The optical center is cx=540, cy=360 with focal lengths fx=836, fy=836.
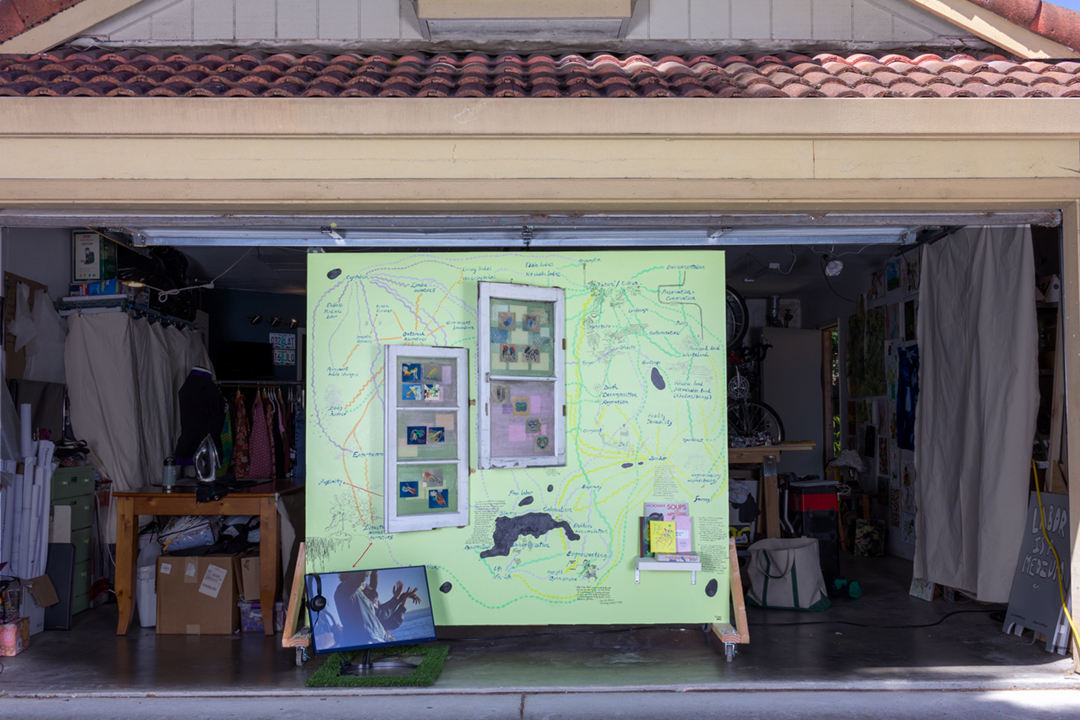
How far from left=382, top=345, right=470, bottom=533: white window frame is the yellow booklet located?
106cm

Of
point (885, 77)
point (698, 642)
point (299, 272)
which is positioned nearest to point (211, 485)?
point (698, 642)

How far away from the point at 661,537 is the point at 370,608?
1.66m

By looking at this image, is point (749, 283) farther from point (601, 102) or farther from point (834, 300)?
point (601, 102)

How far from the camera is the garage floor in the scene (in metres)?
4.25

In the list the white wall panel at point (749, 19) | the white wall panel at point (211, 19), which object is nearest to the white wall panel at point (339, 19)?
the white wall panel at point (211, 19)

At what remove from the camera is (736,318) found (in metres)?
9.18

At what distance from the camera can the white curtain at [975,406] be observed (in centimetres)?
525

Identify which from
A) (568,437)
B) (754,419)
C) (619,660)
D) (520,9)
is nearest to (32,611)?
(568,437)

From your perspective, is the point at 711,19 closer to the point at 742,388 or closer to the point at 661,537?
the point at 661,537

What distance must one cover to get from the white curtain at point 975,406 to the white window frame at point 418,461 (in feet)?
11.0

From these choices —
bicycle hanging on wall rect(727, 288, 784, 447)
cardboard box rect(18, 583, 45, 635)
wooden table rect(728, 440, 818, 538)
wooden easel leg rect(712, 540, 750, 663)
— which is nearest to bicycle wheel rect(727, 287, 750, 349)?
bicycle hanging on wall rect(727, 288, 784, 447)

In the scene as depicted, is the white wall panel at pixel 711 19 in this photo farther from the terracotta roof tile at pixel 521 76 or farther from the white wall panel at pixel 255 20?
the white wall panel at pixel 255 20

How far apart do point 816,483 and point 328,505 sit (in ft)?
13.1

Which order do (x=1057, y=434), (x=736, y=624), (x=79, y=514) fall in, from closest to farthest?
1. (x=736, y=624)
2. (x=1057, y=434)
3. (x=79, y=514)
